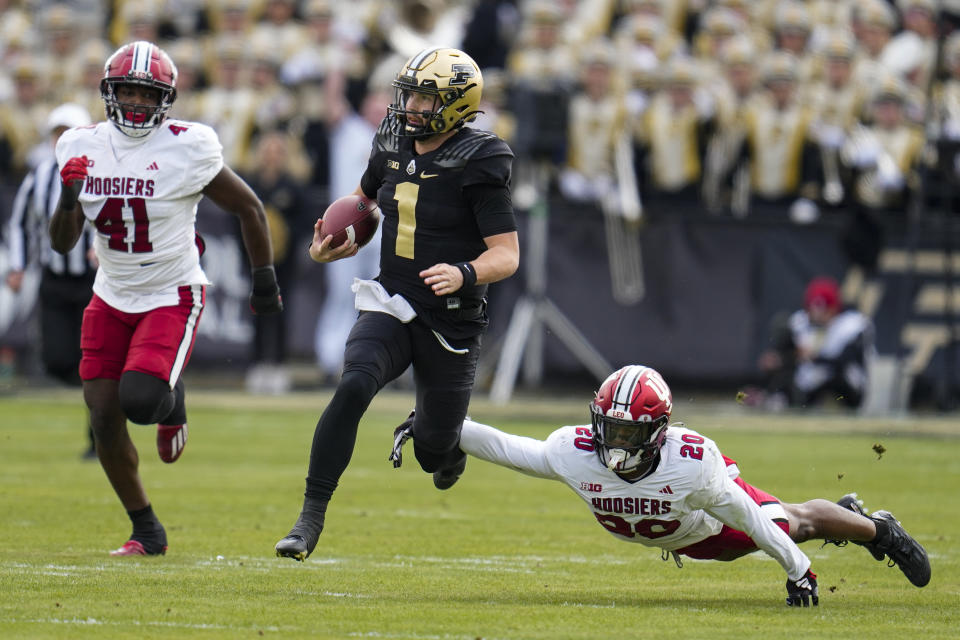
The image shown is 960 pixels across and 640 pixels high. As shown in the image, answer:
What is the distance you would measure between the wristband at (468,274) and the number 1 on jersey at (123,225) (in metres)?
1.69

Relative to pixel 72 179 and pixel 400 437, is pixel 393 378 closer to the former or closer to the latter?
pixel 400 437

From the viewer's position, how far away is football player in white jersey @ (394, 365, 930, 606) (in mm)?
6484

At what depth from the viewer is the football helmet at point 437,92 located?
22.7ft

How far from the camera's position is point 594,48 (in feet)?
56.1

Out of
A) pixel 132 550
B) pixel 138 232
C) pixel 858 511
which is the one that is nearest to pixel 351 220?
pixel 138 232

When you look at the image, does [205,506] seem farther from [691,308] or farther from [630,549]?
[691,308]

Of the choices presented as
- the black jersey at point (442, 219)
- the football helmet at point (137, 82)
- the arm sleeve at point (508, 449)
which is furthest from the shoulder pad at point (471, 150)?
the football helmet at point (137, 82)

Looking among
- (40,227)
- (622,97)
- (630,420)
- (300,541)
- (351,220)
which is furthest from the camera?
(622,97)

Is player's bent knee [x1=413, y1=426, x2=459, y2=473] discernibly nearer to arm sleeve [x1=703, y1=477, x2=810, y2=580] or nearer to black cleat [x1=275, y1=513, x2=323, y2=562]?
black cleat [x1=275, y1=513, x2=323, y2=562]

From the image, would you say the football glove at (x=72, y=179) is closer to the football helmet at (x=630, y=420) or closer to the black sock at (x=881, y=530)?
the football helmet at (x=630, y=420)

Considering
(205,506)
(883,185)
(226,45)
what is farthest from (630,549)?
(226,45)

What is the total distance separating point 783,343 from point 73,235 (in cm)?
908

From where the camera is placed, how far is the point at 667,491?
257 inches

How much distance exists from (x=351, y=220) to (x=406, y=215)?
257 millimetres
